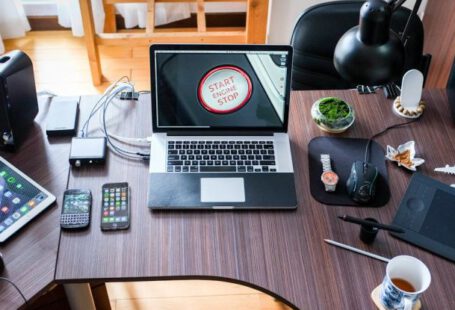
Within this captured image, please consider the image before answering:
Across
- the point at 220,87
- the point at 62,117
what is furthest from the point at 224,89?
the point at 62,117

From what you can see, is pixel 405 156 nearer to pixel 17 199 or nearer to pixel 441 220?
pixel 441 220

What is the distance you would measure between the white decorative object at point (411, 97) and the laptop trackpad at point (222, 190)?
0.53 metres

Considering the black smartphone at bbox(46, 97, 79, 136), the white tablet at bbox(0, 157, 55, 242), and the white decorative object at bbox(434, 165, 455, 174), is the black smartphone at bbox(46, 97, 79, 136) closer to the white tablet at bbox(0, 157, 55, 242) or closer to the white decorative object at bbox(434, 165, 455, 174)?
the white tablet at bbox(0, 157, 55, 242)

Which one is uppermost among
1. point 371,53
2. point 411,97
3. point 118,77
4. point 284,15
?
point 371,53

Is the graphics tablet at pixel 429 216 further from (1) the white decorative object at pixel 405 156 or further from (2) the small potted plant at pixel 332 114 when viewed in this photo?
(2) the small potted plant at pixel 332 114

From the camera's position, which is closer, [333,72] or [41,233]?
[41,233]

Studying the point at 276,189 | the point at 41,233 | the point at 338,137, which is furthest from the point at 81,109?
the point at 338,137

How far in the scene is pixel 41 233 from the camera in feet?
3.91

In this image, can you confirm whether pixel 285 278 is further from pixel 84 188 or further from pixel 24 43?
pixel 24 43

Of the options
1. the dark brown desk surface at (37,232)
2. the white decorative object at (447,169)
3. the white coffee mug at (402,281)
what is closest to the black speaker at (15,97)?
the dark brown desk surface at (37,232)

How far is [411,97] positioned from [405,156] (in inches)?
8.4

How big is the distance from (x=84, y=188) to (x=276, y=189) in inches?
17.9

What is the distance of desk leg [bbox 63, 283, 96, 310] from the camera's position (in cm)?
134

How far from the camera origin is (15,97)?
4.32ft
